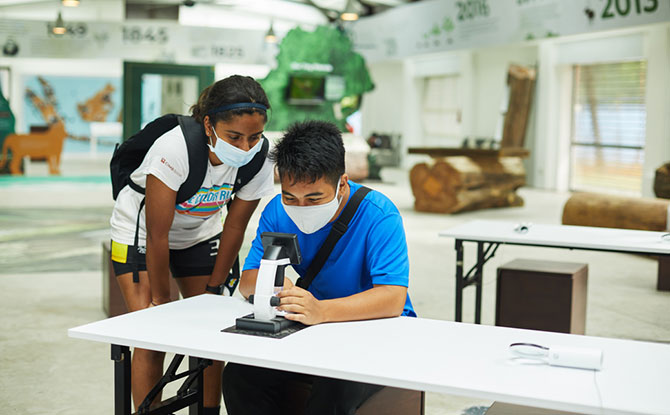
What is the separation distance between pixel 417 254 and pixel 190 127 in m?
4.66

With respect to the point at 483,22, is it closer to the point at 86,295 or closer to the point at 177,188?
the point at 86,295

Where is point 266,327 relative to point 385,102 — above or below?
below

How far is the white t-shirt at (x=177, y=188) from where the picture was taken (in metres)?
2.42

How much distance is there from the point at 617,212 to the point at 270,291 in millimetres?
5511

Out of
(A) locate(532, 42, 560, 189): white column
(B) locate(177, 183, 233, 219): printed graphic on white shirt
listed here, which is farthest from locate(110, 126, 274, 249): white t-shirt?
(A) locate(532, 42, 560, 189): white column

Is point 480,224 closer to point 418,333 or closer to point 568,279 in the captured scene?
point 568,279

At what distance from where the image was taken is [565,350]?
166 centimetres

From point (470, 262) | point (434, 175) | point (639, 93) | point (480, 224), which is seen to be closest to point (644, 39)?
point (639, 93)

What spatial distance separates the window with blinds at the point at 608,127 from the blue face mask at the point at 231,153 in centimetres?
1003

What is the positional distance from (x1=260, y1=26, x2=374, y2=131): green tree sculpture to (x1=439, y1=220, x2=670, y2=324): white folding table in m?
10.1

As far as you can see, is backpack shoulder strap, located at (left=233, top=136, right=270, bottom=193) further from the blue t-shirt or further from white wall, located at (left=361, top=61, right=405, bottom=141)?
white wall, located at (left=361, top=61, right=405, bottom=141)

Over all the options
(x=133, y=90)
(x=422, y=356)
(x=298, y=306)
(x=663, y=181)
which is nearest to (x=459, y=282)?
(x=298, y=306)

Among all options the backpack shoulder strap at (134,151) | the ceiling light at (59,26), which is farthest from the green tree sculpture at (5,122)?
the backpack shoulder strap at (134,151)

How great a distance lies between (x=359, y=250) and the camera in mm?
2186
